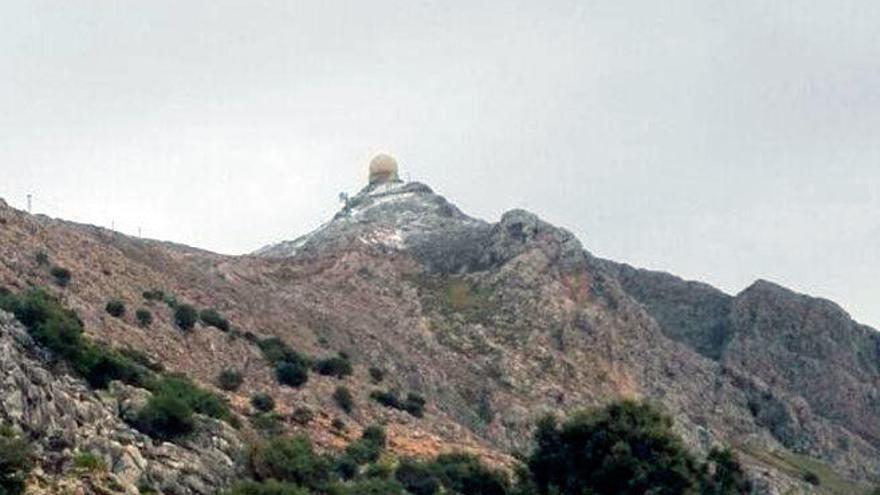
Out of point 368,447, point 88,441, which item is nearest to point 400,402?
point 368,447

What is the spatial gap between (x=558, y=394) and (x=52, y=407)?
67.0 metres

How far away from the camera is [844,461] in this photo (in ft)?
463

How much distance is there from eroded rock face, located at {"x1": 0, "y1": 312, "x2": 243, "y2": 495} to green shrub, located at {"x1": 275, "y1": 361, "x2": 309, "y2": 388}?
28.5 meters

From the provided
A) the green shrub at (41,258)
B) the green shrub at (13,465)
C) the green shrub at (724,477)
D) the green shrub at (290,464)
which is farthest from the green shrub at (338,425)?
the green shrub at (13,465)

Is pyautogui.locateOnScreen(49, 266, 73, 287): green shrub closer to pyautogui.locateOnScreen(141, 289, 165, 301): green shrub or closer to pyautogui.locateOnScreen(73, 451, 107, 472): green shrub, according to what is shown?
pyautogui.locateOnScreen(141, 289, 165, 301): green shrub

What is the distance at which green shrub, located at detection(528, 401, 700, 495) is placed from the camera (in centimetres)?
7750

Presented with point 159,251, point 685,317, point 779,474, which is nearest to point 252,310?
point 159,251

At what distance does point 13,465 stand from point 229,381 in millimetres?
40555

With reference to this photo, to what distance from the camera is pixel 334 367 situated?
9794 cm

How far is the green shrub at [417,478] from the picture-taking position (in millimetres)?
73500

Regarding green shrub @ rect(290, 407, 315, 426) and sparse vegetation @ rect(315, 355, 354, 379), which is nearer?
green shrub @ rect(290, 407, 315, 426)

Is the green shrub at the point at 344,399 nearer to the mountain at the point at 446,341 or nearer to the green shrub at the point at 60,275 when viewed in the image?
the mountain at the point at 446,341

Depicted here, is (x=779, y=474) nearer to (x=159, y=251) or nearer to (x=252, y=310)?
(x=252, y=310)

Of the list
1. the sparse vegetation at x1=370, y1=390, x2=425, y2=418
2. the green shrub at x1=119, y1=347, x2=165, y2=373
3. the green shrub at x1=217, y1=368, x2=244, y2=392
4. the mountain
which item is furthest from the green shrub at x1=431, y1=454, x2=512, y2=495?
the sparse vegetation at x1=370, y1=390, x2=425, y2=418
